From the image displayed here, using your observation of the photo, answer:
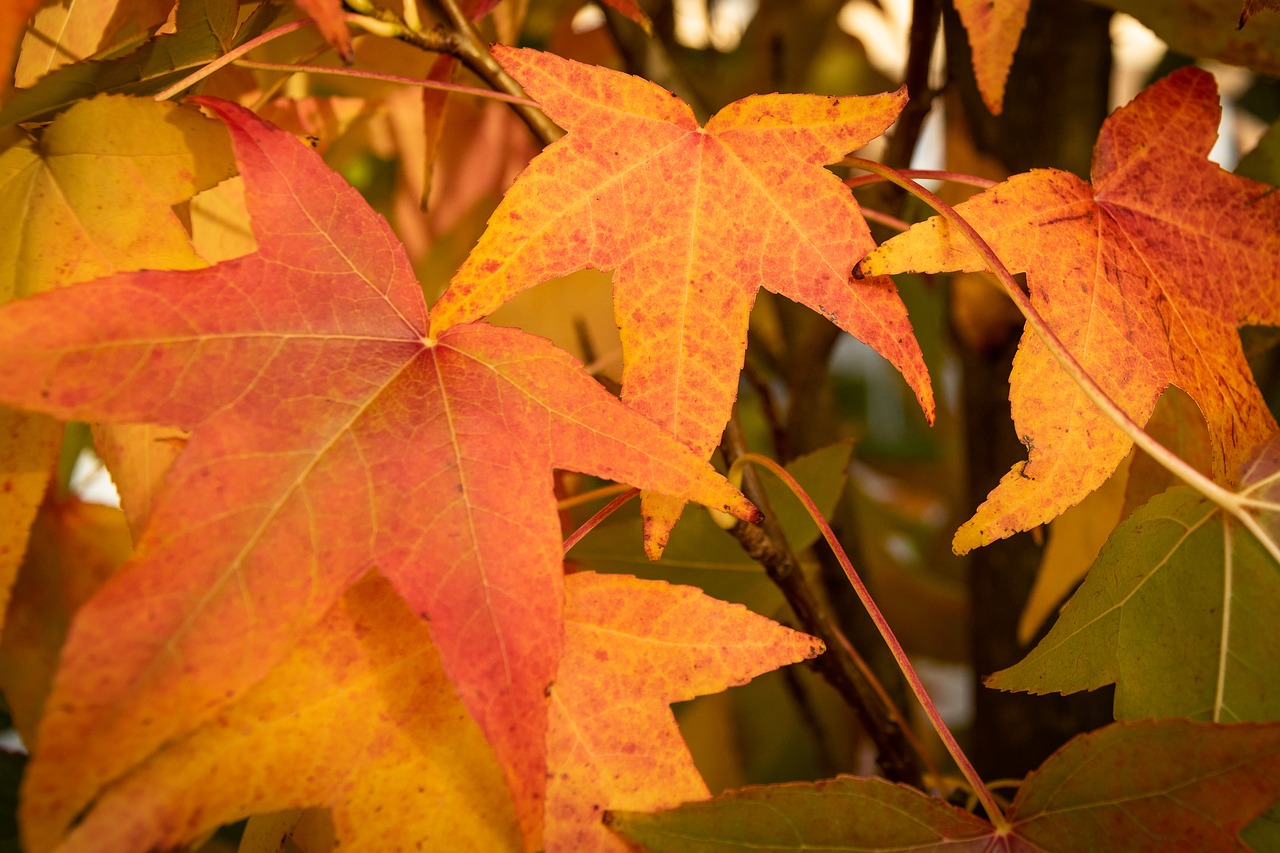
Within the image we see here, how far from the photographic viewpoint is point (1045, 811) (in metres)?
0.31

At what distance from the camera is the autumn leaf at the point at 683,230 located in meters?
0.31

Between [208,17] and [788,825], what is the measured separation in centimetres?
35

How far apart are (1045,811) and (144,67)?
42cm

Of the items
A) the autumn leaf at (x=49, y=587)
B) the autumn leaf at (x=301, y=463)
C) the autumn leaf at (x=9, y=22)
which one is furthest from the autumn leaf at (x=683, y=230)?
the autumn leaf at (x=49, y=587)

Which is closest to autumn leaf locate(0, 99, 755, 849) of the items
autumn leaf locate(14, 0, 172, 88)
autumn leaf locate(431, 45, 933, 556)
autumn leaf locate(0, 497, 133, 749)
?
autumn leaf locate(431, 45, 933, 556)

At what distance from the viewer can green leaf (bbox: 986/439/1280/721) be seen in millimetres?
322

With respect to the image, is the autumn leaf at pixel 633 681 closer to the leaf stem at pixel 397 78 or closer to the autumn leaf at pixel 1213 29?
the leaf stem at pixel 397 78

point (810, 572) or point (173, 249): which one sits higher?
point (173, 249)

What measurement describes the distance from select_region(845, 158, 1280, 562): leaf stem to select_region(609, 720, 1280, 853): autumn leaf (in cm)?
8

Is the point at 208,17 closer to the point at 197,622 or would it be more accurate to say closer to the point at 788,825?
the point at 197,622

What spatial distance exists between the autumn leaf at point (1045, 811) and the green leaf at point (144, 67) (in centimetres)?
31

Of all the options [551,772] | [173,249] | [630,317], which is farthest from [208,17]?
[551,772]

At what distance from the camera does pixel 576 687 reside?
0.33 meters

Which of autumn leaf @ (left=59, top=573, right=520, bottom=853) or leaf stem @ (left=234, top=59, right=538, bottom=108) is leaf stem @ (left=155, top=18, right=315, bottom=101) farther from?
autumn leaf @ (left=59, top=573, right=520, bottom=853)
